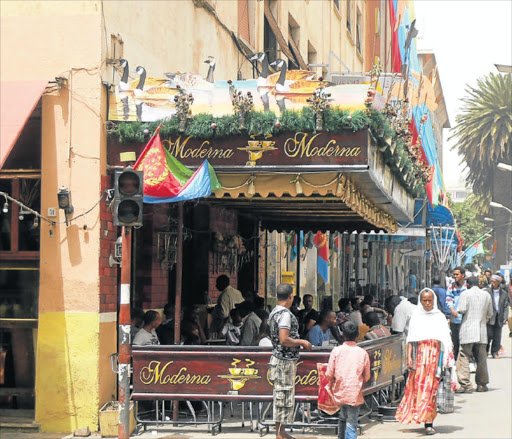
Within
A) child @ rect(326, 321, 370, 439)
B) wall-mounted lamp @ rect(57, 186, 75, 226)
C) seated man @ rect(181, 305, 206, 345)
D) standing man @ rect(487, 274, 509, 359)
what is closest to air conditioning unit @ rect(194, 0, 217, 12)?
wall-mounted lamp @ rect(57, 186, 75, 226)

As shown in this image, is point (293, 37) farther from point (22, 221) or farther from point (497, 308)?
point (22, 221)

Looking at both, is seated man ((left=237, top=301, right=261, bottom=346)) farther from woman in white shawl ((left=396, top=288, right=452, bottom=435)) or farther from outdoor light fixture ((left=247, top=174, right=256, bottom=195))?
woman in white shawl ((left=396, top=288, right=452, bottom=435))

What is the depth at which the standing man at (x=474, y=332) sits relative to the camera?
1549 cm

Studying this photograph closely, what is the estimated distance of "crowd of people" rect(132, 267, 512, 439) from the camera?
30.3 ft

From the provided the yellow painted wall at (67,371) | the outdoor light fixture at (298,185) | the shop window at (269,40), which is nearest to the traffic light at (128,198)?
the yellow painted wall at (67,371)

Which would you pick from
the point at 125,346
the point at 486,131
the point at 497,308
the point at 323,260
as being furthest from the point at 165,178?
the point at 486,131

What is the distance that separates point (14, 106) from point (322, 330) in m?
5.44

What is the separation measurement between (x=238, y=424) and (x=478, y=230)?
240 ft

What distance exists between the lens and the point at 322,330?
12828 millimetres

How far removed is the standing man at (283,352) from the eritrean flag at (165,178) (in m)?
2.09

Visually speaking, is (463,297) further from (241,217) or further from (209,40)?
(209,40)

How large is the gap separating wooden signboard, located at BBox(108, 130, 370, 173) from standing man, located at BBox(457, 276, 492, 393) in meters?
5.44

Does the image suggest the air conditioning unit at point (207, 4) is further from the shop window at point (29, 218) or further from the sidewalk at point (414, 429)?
the sidewalk at point (414, 429)

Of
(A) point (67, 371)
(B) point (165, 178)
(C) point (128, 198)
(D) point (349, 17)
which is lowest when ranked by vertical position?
(A) point (67, 371)
